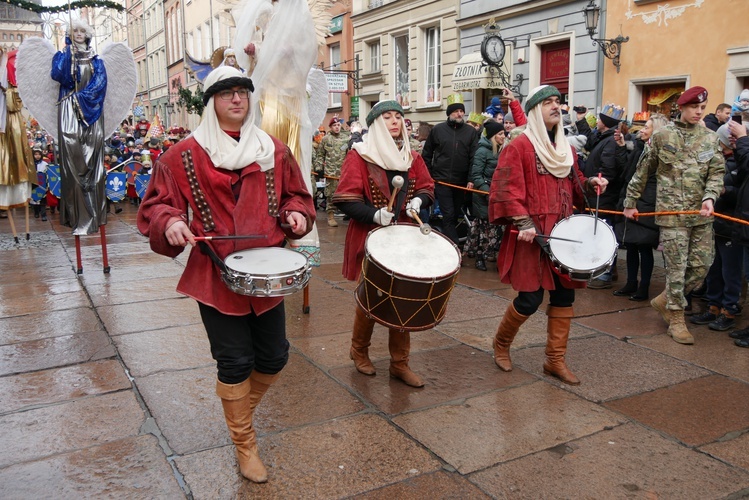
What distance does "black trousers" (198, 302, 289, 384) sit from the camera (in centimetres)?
309

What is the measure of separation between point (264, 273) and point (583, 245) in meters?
2.24

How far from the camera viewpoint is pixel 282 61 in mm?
5355

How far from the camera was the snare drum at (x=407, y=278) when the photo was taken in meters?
3.53

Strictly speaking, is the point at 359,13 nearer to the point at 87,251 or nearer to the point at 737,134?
the point at 87,251

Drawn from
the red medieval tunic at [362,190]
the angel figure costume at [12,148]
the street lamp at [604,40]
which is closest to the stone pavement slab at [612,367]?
the red medieval tunic at [362,190]

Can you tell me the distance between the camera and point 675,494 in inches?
120

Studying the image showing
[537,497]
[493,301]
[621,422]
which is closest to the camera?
[537,497]

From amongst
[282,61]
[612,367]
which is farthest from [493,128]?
[612,367]

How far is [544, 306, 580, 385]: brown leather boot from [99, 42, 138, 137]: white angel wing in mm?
5178

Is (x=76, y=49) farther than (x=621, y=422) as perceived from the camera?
Yes

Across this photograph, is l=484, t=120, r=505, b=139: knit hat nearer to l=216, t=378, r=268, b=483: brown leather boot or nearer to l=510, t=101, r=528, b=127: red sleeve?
l=510, t=101, r=528, b=127: red sleeve

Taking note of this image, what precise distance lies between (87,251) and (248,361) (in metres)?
6.77

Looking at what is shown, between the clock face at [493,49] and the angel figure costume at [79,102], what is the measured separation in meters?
10.9

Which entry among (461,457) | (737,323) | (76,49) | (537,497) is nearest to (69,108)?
(76,49)
